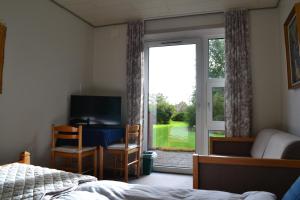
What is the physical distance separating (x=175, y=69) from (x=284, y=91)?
178 cm

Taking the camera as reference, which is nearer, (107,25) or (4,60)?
(4,60)

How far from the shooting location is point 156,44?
14.5 ft

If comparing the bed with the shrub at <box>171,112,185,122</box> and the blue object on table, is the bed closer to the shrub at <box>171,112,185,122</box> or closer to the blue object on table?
the blue object on table

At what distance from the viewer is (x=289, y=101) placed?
3119mm

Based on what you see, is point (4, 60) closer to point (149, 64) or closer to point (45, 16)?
point (45, 16)

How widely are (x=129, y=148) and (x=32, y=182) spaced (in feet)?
7.36

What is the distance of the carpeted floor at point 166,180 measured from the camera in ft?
11.8

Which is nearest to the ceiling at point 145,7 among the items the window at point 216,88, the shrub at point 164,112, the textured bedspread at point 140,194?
the window at point 216,88

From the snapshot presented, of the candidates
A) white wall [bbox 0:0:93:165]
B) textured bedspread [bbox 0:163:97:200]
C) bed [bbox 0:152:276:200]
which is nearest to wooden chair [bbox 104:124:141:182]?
white wall [bbox 0:0:93:165]

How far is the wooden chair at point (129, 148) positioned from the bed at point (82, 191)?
1.99 m

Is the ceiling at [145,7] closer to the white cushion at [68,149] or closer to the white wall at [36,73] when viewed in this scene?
the white wall at [36,73]

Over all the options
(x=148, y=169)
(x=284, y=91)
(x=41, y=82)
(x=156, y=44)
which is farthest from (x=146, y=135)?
(x=284, y=91)

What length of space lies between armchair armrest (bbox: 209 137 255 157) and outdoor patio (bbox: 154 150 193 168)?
2.76 feet

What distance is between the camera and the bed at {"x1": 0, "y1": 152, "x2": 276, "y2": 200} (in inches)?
52.1
